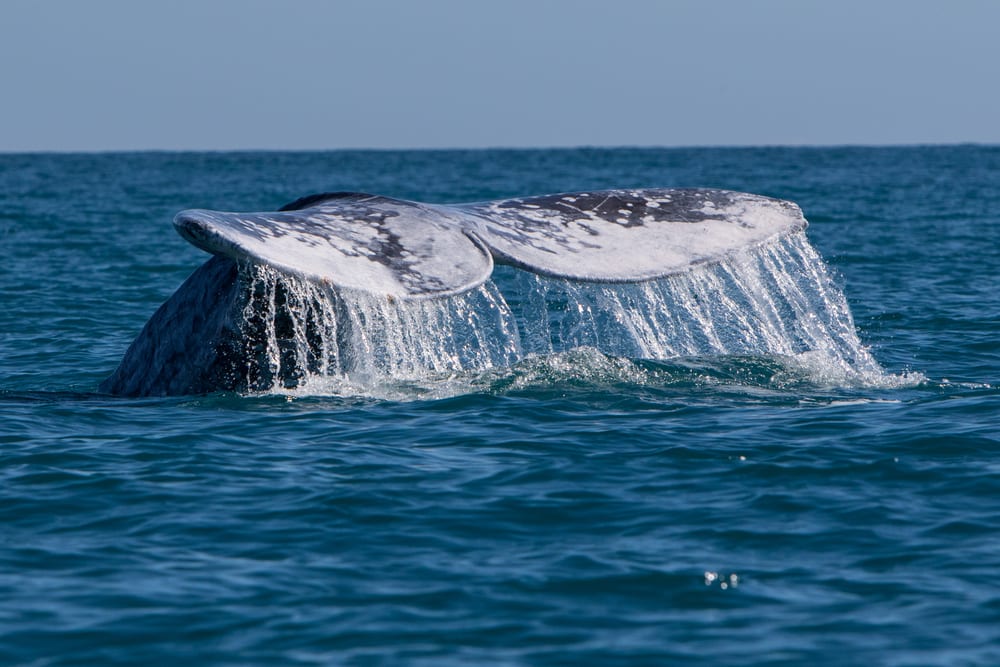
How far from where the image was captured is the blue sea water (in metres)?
5.70

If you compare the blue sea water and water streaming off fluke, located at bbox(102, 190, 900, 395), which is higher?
water streaming off fluke, located at bbox(102, 190, 900, 395)

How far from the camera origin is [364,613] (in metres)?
5.90

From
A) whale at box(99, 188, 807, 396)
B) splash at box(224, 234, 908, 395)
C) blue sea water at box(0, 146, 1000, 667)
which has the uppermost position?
whale at box(99, 188, 807, 396)

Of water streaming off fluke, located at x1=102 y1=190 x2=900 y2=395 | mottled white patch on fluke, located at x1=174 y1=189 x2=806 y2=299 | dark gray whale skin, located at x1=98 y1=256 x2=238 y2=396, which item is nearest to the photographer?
mottled white patch on fluke, located at x1=174 y1=189 x2=806 y2=299

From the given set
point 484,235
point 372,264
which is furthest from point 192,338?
point 484,235

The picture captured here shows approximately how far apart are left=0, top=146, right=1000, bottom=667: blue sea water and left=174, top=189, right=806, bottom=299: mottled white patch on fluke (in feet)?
3.64

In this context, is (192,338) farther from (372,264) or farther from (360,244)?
(372,264)

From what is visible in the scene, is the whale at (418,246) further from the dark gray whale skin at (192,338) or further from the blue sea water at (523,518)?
the blue sea water at (523,518)

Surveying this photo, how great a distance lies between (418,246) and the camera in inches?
302

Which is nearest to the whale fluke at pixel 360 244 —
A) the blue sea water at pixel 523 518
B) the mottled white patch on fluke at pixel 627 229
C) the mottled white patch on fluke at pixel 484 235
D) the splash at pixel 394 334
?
the mottled white patch on fluke at pixel 484 235

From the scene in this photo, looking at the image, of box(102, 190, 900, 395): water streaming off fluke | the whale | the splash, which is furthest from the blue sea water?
the whale

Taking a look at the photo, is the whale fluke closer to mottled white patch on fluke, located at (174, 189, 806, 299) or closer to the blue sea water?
mottled white patch on fluke, located at (174, 189, 806, 299)

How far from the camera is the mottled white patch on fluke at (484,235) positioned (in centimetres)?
713

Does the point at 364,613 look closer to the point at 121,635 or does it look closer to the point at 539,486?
the point at 121,635
